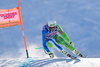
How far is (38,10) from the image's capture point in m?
14.2

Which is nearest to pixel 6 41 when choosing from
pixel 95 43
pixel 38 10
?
pixel 38 10

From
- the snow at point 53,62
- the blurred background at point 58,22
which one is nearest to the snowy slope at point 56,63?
the snow at point 53,62

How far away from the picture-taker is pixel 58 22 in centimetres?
1265

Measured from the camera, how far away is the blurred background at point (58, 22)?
429 inches

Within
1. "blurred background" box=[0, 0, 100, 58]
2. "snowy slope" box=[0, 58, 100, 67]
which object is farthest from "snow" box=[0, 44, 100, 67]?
"blurred background" box=[0, 0, 100, 58]

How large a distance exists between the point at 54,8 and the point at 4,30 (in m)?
3.72

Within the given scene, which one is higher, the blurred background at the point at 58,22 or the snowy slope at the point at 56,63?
the blurred background at the point at 58,22

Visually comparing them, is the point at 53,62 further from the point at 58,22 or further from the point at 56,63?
the point at 58,22

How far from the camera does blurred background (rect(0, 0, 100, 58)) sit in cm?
1089

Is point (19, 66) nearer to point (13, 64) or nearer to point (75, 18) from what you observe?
point (13, 64)

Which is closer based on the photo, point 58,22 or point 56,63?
point 56,63

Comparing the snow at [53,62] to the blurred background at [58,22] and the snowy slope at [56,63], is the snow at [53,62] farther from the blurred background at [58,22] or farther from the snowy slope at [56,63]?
the blurred background at [58,22]

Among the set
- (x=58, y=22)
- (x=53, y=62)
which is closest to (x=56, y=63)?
(x=53, y=62)

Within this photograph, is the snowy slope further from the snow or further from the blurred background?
the blurred background
